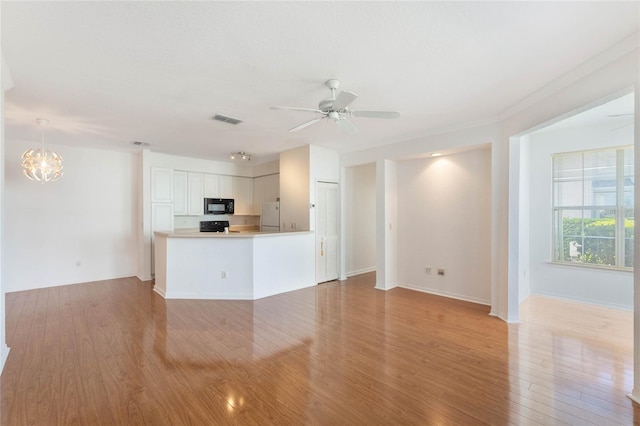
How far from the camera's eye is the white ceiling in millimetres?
1852

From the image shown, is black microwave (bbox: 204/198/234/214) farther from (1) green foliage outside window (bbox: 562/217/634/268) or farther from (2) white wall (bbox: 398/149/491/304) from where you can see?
(1) green foliage outside window (bbox: 562/217/634/268)

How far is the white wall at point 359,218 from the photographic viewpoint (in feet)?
21.0

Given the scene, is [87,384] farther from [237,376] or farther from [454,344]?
[454,344]

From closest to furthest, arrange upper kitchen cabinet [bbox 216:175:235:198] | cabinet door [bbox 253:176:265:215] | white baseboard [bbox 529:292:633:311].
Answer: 1. white baseboard [bbox 529:292:633:311]
2. upper kitchen cabinet [bbox 216:175:235:198]
3. cabinet door [bbox 253:176:265:215]

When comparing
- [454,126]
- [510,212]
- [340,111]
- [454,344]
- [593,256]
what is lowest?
[454,344]

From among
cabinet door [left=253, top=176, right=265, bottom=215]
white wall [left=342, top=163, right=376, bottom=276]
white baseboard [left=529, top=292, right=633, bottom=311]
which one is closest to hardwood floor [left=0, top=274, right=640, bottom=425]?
white baseboard [left=529, top=292, right=633, bottom=311]

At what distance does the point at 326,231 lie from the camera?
5977 millimetres

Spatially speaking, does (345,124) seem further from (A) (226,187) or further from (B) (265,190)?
(A) (226,187)

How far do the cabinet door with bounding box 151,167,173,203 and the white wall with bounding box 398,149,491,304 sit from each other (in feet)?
16.3

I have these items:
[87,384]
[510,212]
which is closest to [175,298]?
[87,384]

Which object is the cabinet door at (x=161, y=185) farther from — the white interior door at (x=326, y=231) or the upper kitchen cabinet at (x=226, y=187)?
the white interior door at (x=326, y=231)

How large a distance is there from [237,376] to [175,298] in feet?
9.19

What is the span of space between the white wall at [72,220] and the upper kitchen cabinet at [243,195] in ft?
7.52

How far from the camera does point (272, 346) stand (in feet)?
10.0
